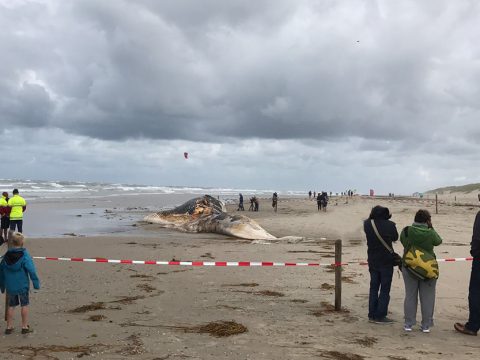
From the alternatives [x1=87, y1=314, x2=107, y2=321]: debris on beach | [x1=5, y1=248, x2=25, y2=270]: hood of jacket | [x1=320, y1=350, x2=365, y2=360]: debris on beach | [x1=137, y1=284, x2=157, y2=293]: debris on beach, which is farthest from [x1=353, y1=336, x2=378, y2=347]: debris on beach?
[x1=5, y1=248, x2=25, y2=270]: hood of jacket

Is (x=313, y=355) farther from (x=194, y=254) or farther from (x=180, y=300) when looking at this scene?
(x=194, y=254)

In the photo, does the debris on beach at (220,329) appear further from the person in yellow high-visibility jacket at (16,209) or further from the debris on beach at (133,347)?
the person in yellow high-visibility jacket at (16,209)

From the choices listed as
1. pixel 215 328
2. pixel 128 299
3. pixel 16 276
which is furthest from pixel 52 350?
pixel 128 299

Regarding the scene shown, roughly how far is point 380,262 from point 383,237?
394 mm

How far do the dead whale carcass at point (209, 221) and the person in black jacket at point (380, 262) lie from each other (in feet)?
35.0

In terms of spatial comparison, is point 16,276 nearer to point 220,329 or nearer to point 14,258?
point 14,258

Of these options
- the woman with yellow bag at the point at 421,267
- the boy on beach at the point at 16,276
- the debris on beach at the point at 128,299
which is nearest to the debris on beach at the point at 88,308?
the debris on beach at the point at 128,299

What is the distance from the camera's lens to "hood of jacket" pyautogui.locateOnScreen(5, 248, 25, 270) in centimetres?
613

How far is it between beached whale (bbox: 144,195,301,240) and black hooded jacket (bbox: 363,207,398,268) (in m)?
10.5

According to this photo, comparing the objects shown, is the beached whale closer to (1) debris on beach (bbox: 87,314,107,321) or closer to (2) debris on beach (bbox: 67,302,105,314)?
(2) debris on beach (bbox: 67,302,105,314)

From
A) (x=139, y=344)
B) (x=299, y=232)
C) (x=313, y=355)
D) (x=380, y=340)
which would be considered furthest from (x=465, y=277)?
(x=299, y=232)

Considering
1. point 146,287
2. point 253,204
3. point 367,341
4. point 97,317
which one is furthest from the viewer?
point 253,204

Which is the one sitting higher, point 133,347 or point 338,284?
point 338,284

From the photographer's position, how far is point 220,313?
23.6ft
